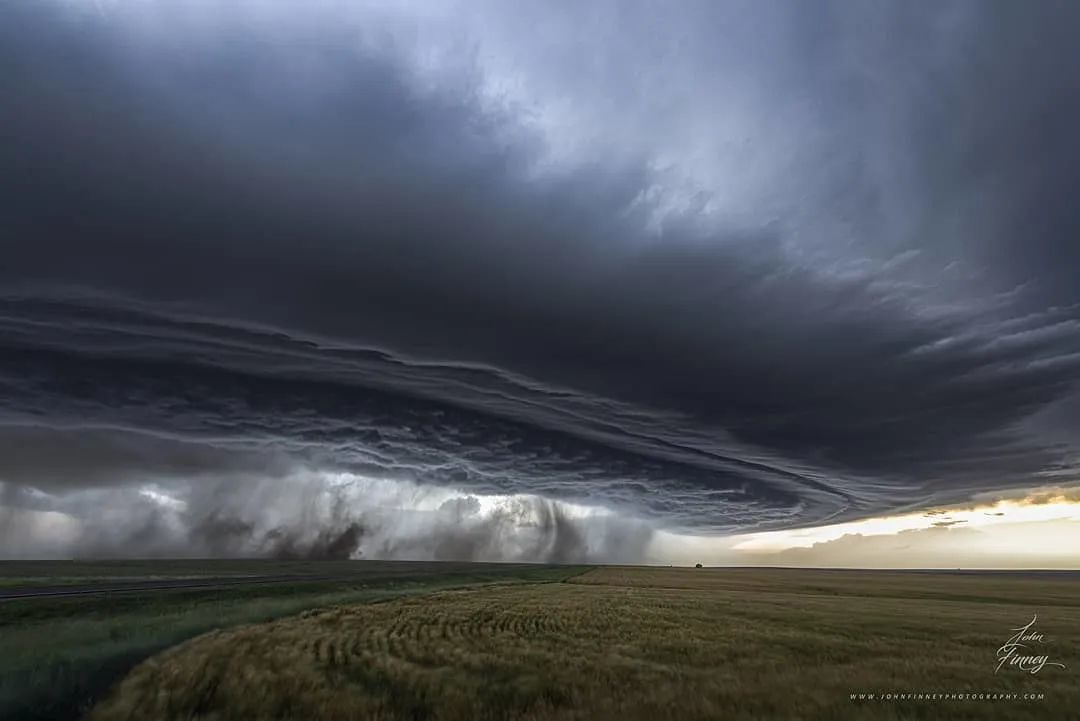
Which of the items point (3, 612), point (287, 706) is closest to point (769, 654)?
point (287, 706)

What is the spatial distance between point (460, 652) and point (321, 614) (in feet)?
58.7

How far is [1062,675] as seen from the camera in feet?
62.9

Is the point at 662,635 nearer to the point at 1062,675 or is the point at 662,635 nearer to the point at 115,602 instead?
the point at 1062,675
